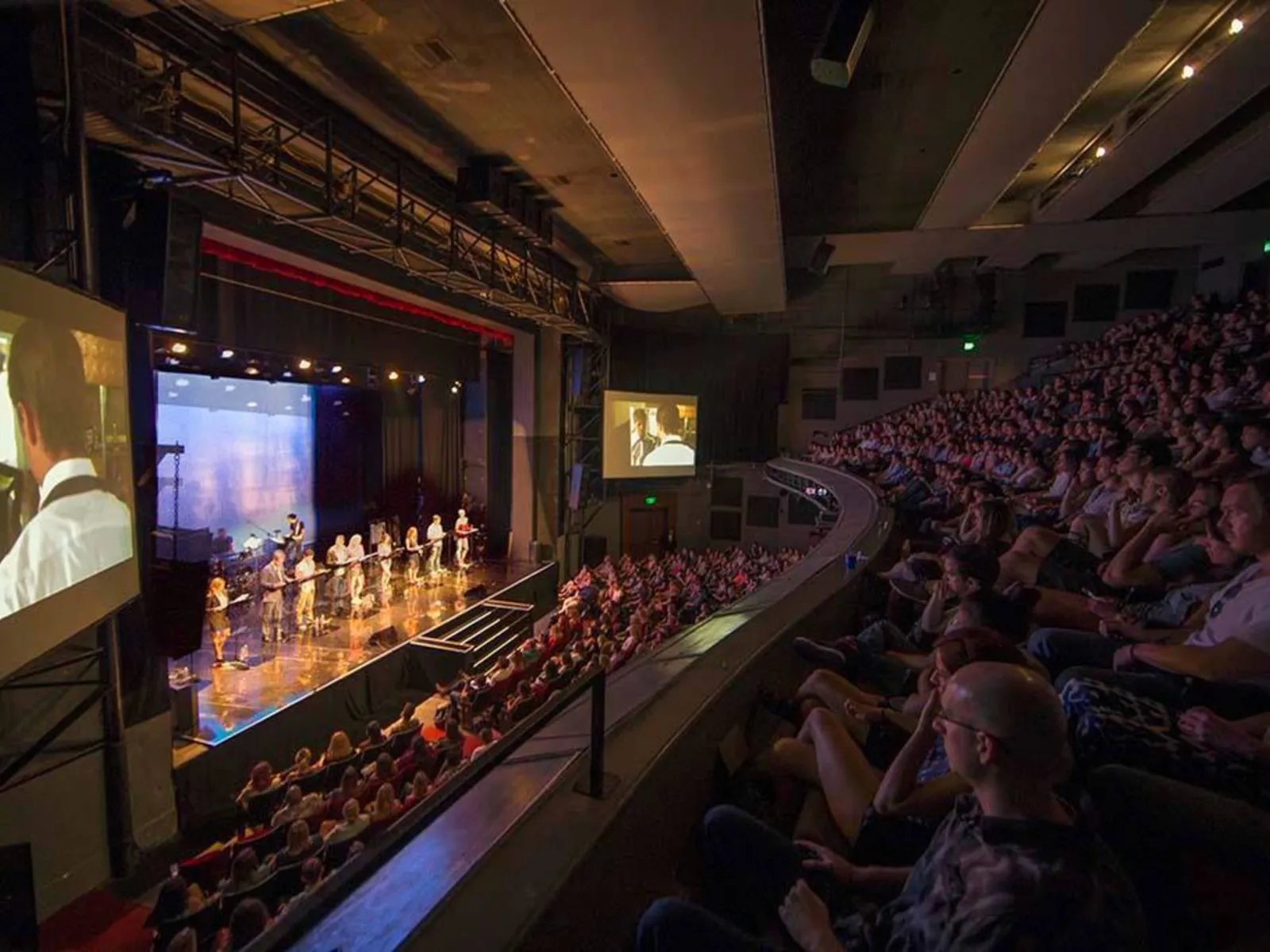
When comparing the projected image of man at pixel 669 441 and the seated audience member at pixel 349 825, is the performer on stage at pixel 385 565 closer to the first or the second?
the projected image of man at pixel 669 441

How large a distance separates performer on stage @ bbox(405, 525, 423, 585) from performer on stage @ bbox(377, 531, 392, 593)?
0.94ft

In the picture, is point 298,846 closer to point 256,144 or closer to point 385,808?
point 385,808

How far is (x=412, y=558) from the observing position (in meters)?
10.8

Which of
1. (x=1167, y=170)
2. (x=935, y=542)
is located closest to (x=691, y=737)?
(x=935, y=542)

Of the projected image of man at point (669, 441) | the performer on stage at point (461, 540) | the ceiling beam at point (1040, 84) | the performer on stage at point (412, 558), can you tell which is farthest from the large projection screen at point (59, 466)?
A: the projected image of man at point (669, 441)

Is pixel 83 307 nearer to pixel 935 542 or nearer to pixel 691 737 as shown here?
pixel 691 737

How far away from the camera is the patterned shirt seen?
106cm

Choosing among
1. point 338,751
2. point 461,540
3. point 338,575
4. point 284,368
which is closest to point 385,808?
point 338,751

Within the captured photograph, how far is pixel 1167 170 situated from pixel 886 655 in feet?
28.8

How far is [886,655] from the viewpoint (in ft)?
9.51

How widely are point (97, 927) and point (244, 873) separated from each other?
1.34 meters

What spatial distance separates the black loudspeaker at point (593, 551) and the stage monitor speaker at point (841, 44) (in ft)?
37.2

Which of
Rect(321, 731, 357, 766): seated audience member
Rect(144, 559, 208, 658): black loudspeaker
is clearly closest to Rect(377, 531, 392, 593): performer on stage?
Rect(144, 559, 208, 658): black loudspeaker

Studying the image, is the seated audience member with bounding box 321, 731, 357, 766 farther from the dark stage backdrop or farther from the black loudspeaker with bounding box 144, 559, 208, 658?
the dark stage backdrop
